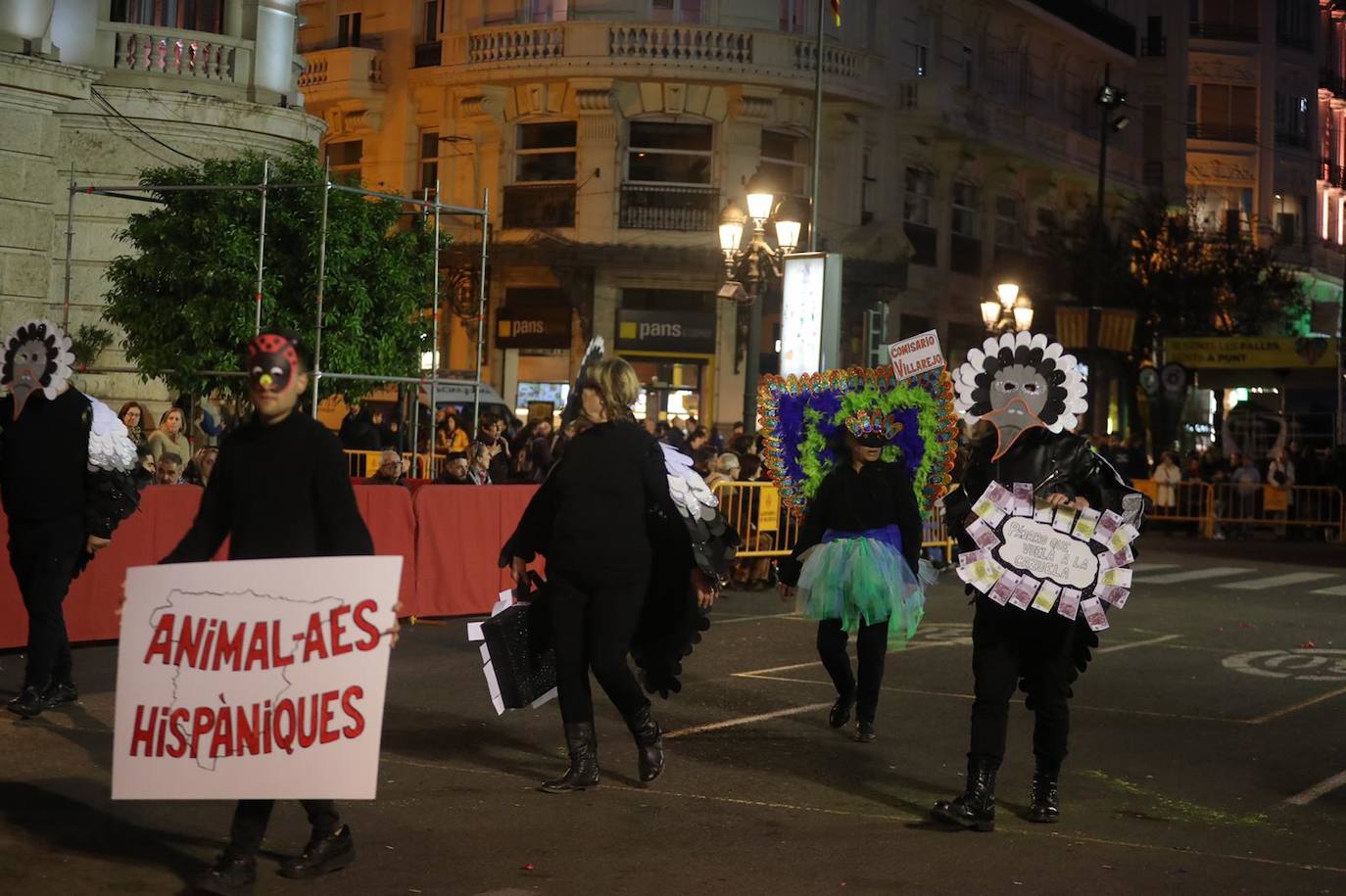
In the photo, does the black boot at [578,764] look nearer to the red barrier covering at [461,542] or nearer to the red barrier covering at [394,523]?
the red barrier covering at [394,523]

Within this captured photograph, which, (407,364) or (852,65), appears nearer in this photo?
(407,364)

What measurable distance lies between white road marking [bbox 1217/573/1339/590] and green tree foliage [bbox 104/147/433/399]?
32.6 ft

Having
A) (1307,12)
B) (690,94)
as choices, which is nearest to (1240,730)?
(690,94)

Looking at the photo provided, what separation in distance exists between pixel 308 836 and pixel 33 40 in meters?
15.8

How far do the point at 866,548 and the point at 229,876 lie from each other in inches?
190

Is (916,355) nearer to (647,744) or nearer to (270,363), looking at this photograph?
(647,744)

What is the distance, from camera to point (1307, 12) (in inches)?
2537

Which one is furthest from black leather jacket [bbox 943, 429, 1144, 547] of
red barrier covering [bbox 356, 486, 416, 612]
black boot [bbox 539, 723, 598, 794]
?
red barrier covering [bbox 356, 486, 416, 612]

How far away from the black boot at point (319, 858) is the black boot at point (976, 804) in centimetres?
251

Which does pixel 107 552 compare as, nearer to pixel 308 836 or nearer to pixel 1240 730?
pixel 308 836

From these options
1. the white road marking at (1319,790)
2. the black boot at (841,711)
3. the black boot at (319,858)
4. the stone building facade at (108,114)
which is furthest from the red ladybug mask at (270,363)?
the stone building facade at (108,114)

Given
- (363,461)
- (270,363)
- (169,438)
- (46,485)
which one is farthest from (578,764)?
(363,461)

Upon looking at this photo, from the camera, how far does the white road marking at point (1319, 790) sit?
8.38m

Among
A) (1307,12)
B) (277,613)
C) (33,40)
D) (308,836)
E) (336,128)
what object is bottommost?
(308,836)
